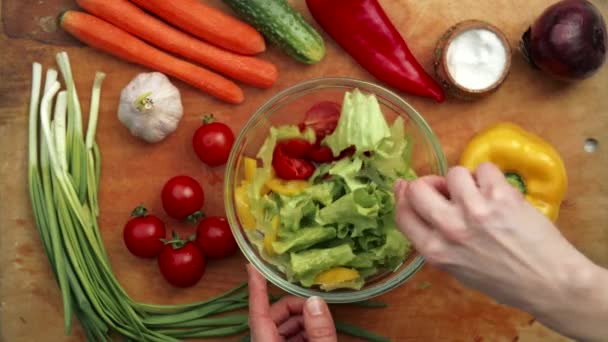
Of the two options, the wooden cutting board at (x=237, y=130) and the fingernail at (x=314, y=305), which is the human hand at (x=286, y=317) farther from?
the wooden cutting board at (x=237, y=130)

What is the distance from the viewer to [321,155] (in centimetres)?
158

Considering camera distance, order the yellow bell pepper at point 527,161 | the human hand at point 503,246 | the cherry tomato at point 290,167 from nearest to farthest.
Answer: the human hand at point 503,246, the cherry tomato at point 290,167, the yellow bell pepper at point 527,161

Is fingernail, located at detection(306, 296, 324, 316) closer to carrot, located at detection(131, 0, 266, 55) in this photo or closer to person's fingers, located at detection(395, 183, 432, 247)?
person's fingers, located at detection(395, 183, 432, 247)

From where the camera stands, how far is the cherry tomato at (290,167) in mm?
1551

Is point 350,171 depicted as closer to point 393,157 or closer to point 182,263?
point 393,157

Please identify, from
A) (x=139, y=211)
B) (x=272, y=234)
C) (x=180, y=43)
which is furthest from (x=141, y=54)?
(x=272, y=234)

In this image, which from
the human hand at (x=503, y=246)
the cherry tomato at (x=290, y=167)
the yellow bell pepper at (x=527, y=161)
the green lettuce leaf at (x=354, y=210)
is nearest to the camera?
the human hand at (x=503, y=246)

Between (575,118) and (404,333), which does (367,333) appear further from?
(575,118)

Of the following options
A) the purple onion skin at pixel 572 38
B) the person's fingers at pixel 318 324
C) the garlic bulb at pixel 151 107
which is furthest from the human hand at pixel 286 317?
the purple onion skin at pixel 572 38

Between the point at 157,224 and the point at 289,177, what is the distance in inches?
16.7

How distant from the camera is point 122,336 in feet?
5.76

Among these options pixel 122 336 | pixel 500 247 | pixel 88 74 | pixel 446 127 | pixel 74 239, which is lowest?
pixel 122 336

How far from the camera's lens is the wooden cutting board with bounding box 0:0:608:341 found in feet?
5.70

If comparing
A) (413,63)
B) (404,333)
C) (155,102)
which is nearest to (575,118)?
(413,63)
